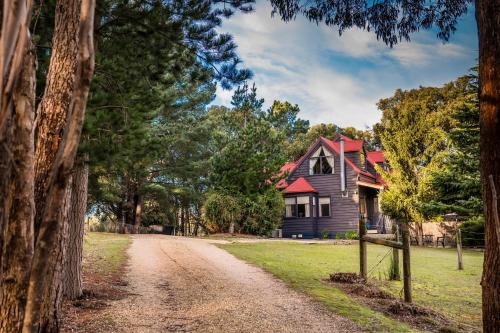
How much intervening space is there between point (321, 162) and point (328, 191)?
2.38m

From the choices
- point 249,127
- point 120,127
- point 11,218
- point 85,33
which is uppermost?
point 249,127

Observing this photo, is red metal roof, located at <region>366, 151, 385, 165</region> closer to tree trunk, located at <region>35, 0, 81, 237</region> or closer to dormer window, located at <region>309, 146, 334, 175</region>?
dormer window, located at <region>309, 146, 334, 175</region>

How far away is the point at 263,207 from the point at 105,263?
16.7 meters

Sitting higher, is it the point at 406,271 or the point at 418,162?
the point at 418,162

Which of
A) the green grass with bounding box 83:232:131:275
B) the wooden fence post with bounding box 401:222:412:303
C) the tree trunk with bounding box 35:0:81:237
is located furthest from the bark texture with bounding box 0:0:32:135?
the green grass with bounding box 83:232:131:275


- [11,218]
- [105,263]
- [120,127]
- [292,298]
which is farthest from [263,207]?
[11,218]

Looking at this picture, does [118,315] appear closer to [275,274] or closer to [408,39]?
[275,274]

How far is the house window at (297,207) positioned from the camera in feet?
107

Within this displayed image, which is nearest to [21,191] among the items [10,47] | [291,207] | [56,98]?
[10,47]

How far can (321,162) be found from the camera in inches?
1307

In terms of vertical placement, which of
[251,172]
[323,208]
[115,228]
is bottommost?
[115,228]

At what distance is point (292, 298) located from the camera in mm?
7578

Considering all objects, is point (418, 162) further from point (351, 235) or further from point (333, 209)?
point (333, 209)

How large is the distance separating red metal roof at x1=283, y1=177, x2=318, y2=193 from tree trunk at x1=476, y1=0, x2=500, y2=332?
1118 inches
